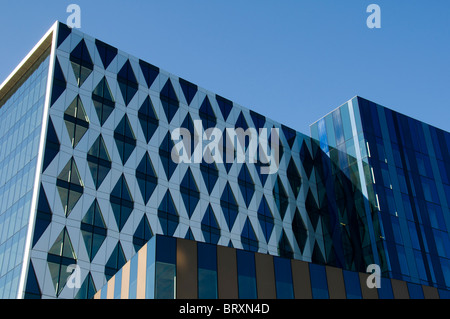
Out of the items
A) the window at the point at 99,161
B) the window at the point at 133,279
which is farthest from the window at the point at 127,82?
the window at the point at 133,279

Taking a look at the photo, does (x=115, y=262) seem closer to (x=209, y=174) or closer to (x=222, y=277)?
(x=209, y=174)

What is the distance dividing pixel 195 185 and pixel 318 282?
72.8 feet

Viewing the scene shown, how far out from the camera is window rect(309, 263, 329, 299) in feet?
107

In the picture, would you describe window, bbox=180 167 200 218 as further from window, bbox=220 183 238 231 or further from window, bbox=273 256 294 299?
window, bbox=273 256 294 299

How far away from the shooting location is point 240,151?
192 ft

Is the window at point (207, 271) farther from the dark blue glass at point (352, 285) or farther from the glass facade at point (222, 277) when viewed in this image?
the dark blue glass at point (352, 285)

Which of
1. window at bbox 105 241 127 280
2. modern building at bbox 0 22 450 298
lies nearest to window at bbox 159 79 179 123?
modern building at bbox 0 22 450 298

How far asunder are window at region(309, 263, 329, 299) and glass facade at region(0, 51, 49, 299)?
19.6 m

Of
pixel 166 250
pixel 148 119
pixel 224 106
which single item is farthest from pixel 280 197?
pixel 166 250

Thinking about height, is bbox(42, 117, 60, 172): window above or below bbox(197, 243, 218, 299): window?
above

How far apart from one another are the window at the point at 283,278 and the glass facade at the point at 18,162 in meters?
18.4
